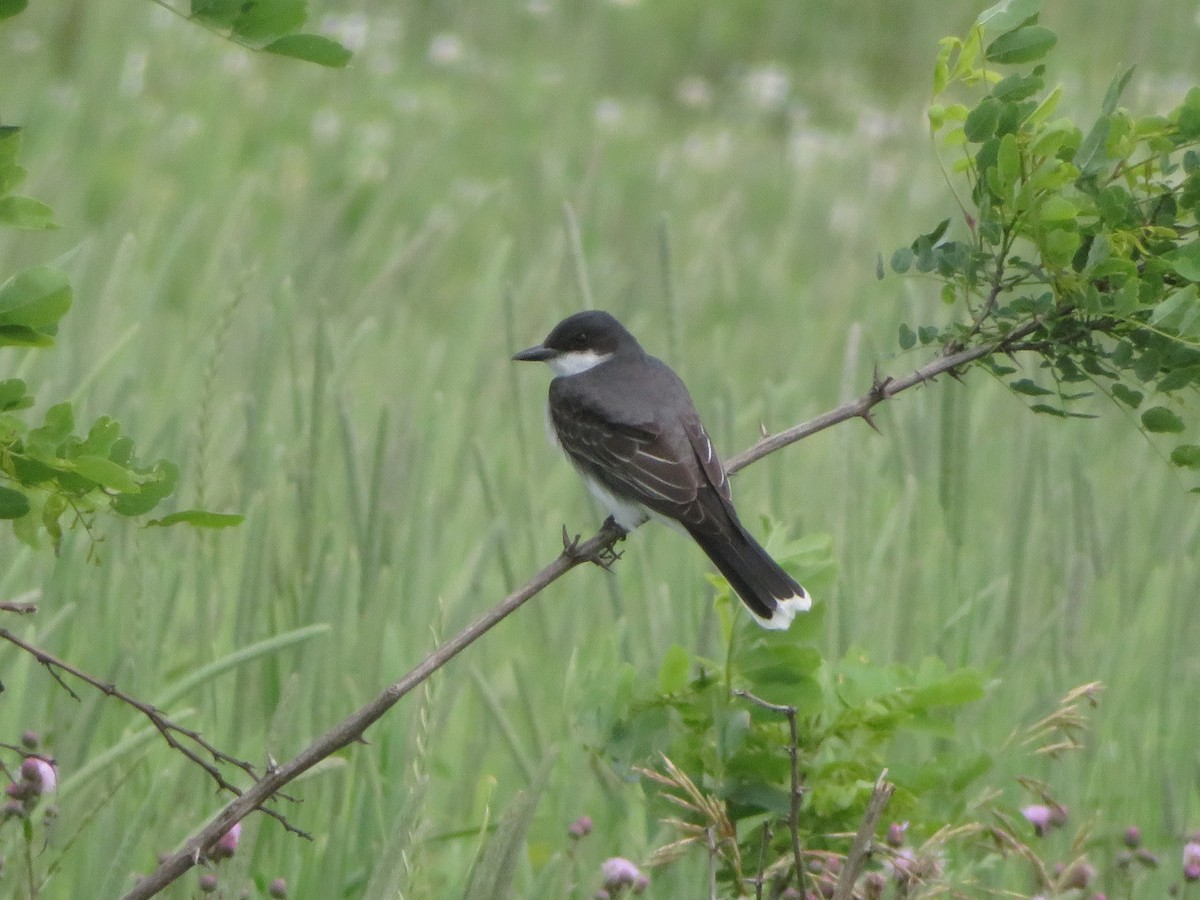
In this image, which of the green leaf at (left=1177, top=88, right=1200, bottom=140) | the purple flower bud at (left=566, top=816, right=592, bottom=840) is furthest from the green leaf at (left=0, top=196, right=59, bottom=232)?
the purple flower bud at (left=566, top=816, right=592, bottom=840)

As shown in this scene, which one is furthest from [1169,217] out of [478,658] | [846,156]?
[846,156]

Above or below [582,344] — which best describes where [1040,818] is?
below

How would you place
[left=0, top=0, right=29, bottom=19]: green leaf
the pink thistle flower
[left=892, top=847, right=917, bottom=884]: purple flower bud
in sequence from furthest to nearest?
the pink thistle flower → [left=892, top=847, right=917, bottom=884]: purple flower bud → [left=0, top=0, right=29, bottom=19]: green leaf

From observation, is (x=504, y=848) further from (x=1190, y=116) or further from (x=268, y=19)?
(x=1190, y=116)

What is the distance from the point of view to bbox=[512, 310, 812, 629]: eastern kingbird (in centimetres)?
355

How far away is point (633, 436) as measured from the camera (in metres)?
3.96

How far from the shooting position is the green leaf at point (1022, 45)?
2053 millimetres

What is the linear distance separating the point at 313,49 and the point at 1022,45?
864mm

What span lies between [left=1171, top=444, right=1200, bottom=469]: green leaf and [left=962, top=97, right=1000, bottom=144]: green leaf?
1.43 ft

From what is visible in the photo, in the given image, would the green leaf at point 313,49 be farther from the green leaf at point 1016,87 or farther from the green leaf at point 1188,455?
the green leaf at point 1188,455

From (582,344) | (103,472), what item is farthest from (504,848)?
(582,344)

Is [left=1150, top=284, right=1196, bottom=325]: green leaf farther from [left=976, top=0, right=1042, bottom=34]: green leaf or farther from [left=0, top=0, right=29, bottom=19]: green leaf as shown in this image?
[left=0, top=0, right=29, bottom=19]: green leaf

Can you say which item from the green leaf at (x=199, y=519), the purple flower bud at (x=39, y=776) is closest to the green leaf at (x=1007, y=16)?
the green leaf at (x=199, y=519)

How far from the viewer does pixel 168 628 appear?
331 cm
